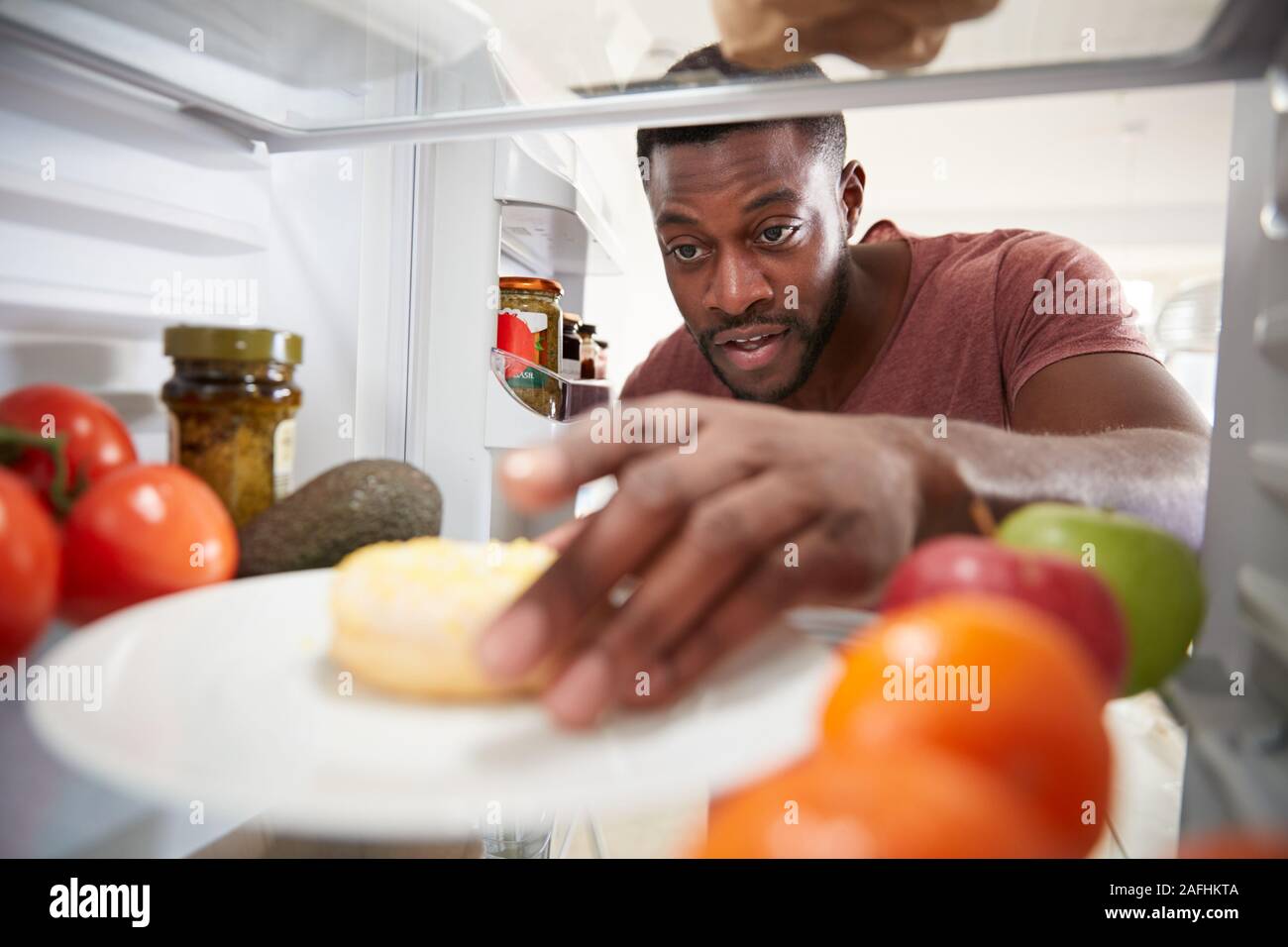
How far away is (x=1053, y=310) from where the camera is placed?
3.80 feet

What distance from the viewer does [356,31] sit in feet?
2.46

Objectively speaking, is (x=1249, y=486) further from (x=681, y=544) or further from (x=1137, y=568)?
(x=681, y=544)

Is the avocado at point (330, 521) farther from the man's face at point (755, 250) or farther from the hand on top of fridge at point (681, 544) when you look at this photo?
the man's face at point (755, 250)

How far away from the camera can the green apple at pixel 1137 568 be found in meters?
0.44

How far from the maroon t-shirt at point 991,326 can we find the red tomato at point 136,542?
3.03 ft

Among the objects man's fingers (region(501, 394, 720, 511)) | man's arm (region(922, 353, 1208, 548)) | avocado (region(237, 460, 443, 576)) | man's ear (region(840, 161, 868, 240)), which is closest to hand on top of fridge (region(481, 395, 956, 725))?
man's fingers (region(501, 394, 720, 511))

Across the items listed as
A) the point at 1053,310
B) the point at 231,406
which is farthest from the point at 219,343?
the point at 1053,310

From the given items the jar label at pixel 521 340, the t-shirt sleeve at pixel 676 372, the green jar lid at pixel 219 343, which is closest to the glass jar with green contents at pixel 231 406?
the green jar lid at pixel 219 343

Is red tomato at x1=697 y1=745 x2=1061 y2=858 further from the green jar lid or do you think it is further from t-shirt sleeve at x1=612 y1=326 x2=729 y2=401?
t-shirt sleeve at x1=612 y1=326 x2=729 y2=401

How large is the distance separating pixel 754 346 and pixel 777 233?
0.80ft

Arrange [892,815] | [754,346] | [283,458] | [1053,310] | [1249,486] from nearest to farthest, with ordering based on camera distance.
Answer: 1. [892,815]
2. [1249,486]
3. [283,458]
4. [1053,310]
5. [754,346]

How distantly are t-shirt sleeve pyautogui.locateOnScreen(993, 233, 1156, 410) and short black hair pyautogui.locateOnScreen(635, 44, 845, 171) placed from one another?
0.32 meters
